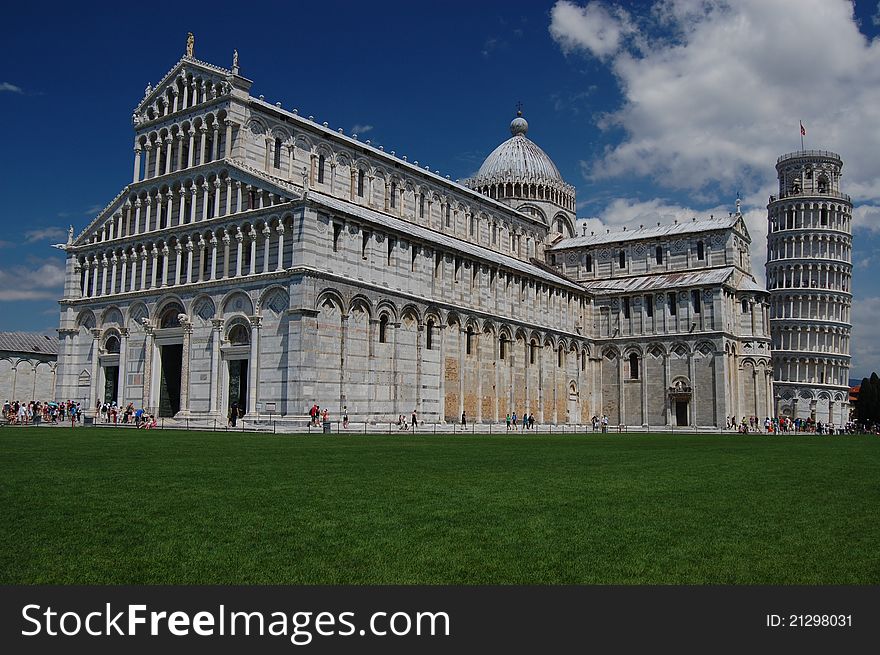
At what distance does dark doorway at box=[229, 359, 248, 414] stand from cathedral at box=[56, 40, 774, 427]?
91 millimetres

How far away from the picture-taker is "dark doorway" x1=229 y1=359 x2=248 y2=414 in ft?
144

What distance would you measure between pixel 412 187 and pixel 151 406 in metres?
25.0

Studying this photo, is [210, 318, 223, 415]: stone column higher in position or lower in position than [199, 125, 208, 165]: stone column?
lower

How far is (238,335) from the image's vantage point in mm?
44375

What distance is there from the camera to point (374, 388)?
4478 cm

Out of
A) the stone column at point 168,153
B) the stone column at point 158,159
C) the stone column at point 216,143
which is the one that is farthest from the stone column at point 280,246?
→ the stone column at point 158,159

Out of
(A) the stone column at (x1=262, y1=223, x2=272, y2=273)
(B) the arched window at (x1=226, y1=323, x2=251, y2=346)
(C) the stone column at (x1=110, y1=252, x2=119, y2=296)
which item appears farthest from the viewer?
(C) the stone column at (x1=110, y1=252, x2=119, y2=296)

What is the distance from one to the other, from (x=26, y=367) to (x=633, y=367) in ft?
167

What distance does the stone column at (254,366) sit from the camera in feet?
139

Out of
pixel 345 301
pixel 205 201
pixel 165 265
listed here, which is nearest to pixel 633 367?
pixel 345 301

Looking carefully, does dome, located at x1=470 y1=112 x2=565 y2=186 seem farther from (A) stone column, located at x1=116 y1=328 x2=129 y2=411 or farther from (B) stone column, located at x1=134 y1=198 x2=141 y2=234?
(A) stone column, located at x1=116 y1=328 x2=129 y2=411

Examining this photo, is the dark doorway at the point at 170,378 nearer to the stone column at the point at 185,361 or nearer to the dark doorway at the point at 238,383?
the stone column at the point at 185,361

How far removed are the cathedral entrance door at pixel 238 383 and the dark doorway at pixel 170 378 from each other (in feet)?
17.6

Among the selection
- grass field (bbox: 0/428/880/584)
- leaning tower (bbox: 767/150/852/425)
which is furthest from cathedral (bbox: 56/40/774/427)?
leaning tower (bbox: 767/150/852/425)
